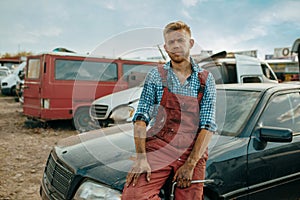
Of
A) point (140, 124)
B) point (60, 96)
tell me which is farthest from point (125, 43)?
point (60, 96)

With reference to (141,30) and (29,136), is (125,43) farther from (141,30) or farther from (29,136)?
(29,136)

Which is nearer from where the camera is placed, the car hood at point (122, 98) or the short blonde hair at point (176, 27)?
the short blonde hair at point (176, 27)

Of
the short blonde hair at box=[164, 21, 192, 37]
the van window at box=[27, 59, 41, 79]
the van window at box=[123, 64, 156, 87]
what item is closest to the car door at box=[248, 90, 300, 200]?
the short blonde hair at box=[164, 21, 192, 37]

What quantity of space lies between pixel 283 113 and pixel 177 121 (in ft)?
5.02

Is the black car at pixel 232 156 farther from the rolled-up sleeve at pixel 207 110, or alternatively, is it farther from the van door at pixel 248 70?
the van door at pixel 248 70

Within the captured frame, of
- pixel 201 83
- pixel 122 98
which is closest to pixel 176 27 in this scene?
pixel 201 83

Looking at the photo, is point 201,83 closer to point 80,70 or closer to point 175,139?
point 175,139

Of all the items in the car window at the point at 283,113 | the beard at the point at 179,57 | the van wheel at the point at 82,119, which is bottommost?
the van wheel at the point at 82,119

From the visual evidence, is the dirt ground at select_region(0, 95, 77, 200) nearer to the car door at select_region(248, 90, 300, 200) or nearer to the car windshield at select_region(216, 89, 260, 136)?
the car windshield at select_region(216, 89, 260, 136)

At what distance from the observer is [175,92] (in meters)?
1.94

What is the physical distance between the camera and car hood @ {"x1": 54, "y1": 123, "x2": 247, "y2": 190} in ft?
6.69

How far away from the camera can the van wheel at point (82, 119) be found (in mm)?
7512

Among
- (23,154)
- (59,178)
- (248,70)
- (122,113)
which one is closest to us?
(59,178)

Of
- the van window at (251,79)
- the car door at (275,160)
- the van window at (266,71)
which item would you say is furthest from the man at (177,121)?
the van window at (266,71)
